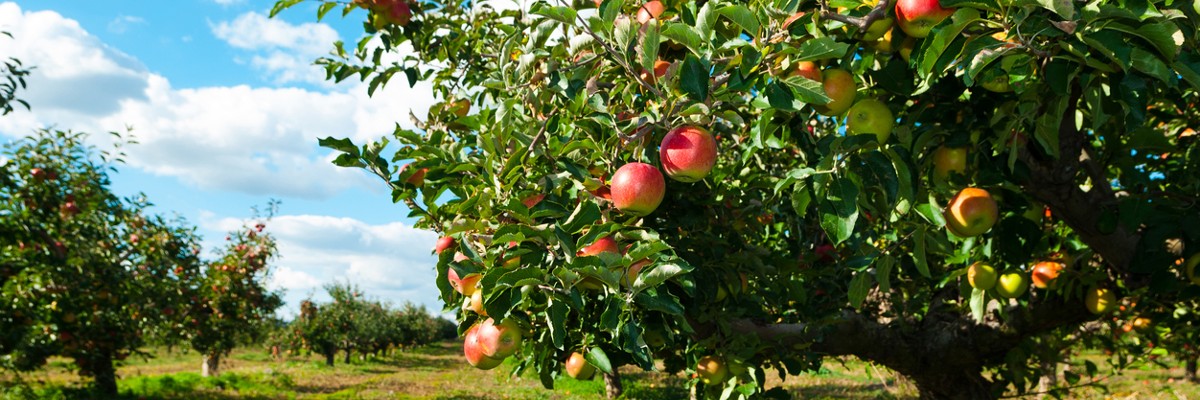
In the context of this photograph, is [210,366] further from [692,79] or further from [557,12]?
[692,79]

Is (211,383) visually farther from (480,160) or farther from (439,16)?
(480,160)

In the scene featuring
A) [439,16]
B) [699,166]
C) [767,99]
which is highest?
[439,16]

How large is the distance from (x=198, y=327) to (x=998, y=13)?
588 inches

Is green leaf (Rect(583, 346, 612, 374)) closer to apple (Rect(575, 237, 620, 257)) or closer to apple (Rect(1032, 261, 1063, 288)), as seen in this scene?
apple (Rect(575, 237, 620, 257))

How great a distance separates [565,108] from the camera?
2.31m

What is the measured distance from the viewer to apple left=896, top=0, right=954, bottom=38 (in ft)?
5.65

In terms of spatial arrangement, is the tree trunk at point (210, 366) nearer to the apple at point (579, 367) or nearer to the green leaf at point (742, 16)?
the apple at point (579, 367)

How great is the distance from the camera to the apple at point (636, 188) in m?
1.75

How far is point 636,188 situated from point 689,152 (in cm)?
16

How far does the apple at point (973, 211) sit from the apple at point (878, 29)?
0.84m

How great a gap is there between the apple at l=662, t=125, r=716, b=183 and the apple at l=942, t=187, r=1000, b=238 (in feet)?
4.03

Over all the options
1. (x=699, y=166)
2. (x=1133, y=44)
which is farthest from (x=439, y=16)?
(x=1133, y=44)

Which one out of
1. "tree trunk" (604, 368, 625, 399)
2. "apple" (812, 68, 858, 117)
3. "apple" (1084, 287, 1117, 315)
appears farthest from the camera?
"tree trunk" (604, 368, 625, 399)

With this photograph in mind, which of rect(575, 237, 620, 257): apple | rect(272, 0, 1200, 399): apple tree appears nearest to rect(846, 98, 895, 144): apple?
rect(272, 0, 1200, 399): apple tree
